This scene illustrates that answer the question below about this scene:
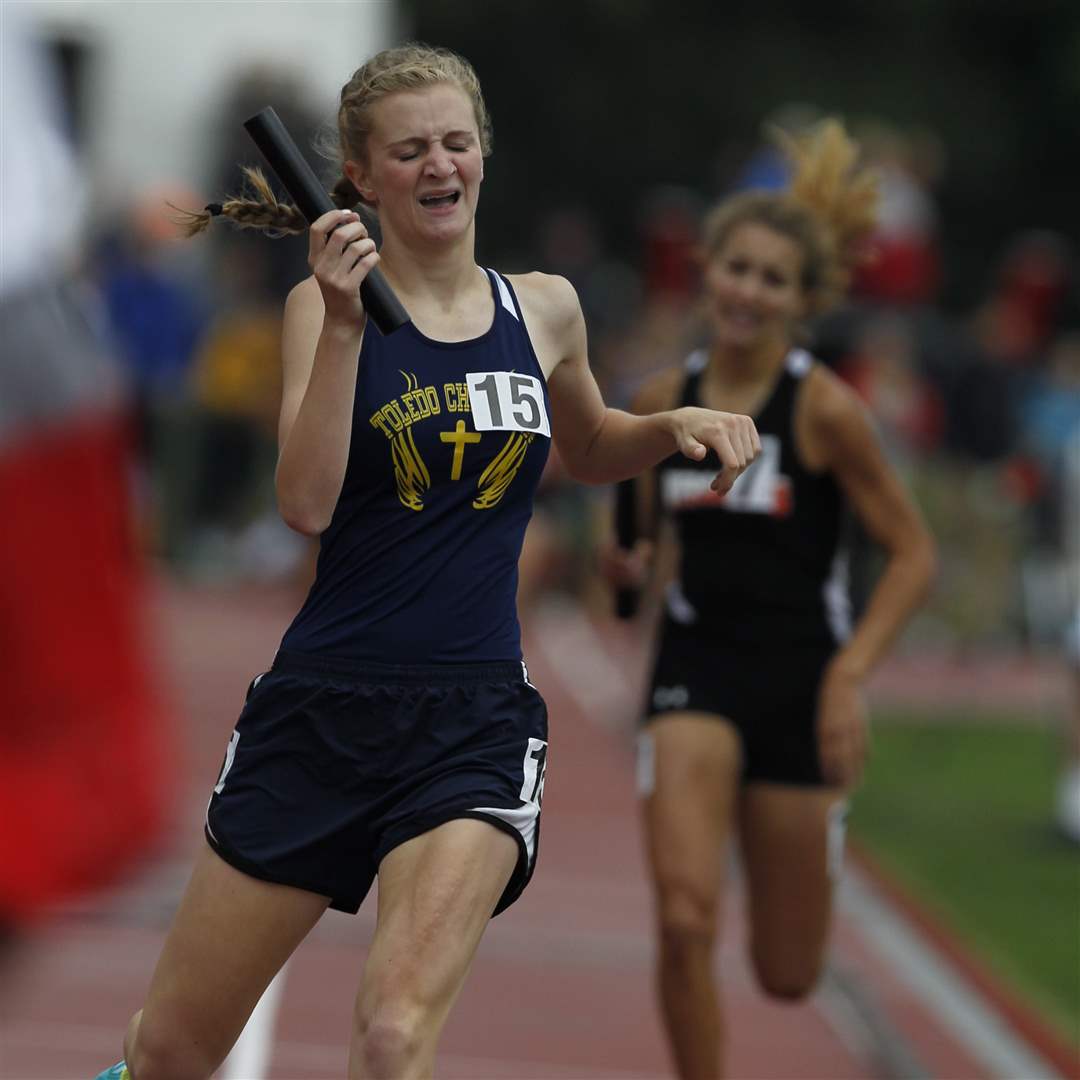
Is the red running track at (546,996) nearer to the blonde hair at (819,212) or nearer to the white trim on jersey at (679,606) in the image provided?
the white trim on jersey at (679,606)

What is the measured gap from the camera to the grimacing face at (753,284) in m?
6.65

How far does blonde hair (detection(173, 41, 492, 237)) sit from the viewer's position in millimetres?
4734

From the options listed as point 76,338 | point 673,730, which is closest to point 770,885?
point 673,730

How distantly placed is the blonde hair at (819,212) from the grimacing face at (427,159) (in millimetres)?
2064

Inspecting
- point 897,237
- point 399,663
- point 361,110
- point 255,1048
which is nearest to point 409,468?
point 399,663

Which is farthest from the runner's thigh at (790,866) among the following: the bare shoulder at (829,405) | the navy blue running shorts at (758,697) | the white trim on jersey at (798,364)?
the white trim on jersey at (798,364)

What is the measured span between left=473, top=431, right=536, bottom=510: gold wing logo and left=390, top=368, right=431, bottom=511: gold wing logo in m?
0.12

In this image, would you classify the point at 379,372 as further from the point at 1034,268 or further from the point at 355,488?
the point at 1034,268

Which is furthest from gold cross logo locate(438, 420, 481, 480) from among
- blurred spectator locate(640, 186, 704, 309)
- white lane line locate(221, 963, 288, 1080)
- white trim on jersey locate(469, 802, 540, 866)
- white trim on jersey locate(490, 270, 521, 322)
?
blurred spectator locate(640, 186, 704, 309)

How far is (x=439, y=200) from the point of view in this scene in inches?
187

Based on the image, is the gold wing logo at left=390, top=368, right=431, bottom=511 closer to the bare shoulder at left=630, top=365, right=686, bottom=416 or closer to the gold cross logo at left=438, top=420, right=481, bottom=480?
the gold cross logo at left=438, top=420, right=481, bottom=480

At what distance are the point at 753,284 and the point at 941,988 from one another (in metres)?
3.54

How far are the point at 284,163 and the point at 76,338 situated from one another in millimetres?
5291

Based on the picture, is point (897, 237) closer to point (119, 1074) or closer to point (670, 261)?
point (670, 261)
